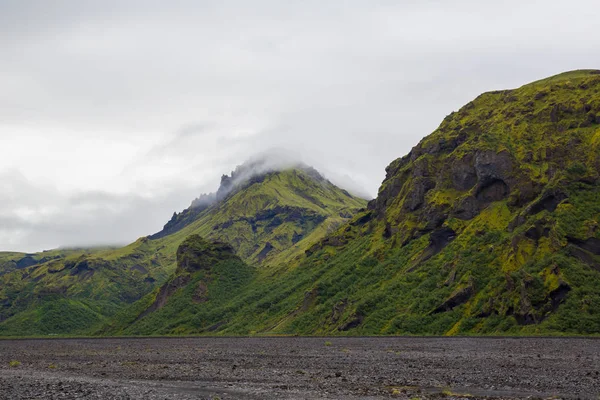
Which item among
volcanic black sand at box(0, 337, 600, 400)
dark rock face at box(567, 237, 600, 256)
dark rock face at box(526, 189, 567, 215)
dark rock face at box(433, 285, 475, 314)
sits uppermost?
dark rock face at box(526, 189, 567, 215)

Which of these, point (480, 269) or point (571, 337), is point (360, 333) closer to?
point (480, 269)

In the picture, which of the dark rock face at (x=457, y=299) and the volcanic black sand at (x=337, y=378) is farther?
the dark rock face at (x=457, y=299)

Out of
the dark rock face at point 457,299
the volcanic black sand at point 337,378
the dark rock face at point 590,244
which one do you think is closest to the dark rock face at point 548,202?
the dark rock face at point 590,244

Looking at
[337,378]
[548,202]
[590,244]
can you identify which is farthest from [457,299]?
[337,378]

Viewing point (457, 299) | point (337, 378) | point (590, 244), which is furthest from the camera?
point (457, 299)

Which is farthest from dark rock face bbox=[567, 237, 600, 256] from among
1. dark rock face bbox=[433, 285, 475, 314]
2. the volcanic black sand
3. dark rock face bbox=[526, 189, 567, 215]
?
the volcanic black sand

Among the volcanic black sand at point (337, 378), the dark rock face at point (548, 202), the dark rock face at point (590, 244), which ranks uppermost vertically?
the dark rock face at point (548, 202)

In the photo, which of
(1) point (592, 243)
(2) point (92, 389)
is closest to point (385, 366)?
(2) point (92, 389)

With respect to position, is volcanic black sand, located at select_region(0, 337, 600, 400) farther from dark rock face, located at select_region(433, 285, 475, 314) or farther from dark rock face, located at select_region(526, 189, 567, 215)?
dark rock face, located at select_region(526, 189, 567, 215)

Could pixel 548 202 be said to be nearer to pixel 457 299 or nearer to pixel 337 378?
pixel 457 299

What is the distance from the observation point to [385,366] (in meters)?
74.7

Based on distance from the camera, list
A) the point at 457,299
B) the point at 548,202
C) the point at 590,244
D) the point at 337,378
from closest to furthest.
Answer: the point at 337,378 → the point at 590,244 → the point at 457,299 → the point at 548,202

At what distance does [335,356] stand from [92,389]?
46161 mm

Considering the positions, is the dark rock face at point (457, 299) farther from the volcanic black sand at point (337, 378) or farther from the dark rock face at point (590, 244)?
the volcanic black sand at point (337, 378)
